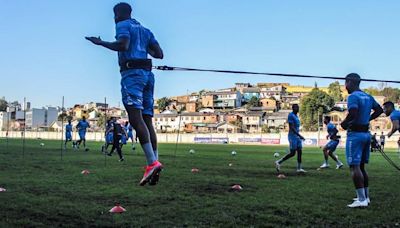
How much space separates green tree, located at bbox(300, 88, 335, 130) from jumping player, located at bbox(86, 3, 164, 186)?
114 meters

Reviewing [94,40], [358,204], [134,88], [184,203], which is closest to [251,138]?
[358,204]

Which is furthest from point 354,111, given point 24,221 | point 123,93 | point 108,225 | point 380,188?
point 24,221

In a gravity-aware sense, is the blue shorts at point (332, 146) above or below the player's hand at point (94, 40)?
below

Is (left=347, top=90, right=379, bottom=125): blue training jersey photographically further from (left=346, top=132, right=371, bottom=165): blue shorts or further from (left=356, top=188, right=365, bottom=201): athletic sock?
(left=356, top=188, right=365, bottom=201): athletic sock

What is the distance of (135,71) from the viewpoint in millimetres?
6457

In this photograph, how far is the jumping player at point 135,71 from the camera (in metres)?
6.36

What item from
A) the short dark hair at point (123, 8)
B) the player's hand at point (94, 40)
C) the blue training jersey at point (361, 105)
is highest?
the short dark hair at point (123, 8)

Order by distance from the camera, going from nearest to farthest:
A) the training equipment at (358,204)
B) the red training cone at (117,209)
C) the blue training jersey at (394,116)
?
the red training cone at (117,209)
the training equipment at (358,204)
the blue training jersey at (394,116)

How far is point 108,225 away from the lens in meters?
6.02

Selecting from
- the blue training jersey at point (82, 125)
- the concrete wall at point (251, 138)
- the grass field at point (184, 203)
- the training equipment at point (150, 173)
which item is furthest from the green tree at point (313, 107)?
the training equipment at point (150, 173)

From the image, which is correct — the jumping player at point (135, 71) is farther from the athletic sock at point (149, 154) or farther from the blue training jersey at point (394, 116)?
the blue training jersey at point (394, 116)

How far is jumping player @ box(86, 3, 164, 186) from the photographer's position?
6359 mm

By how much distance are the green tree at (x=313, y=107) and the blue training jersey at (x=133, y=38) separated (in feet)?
374

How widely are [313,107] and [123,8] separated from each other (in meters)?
120
